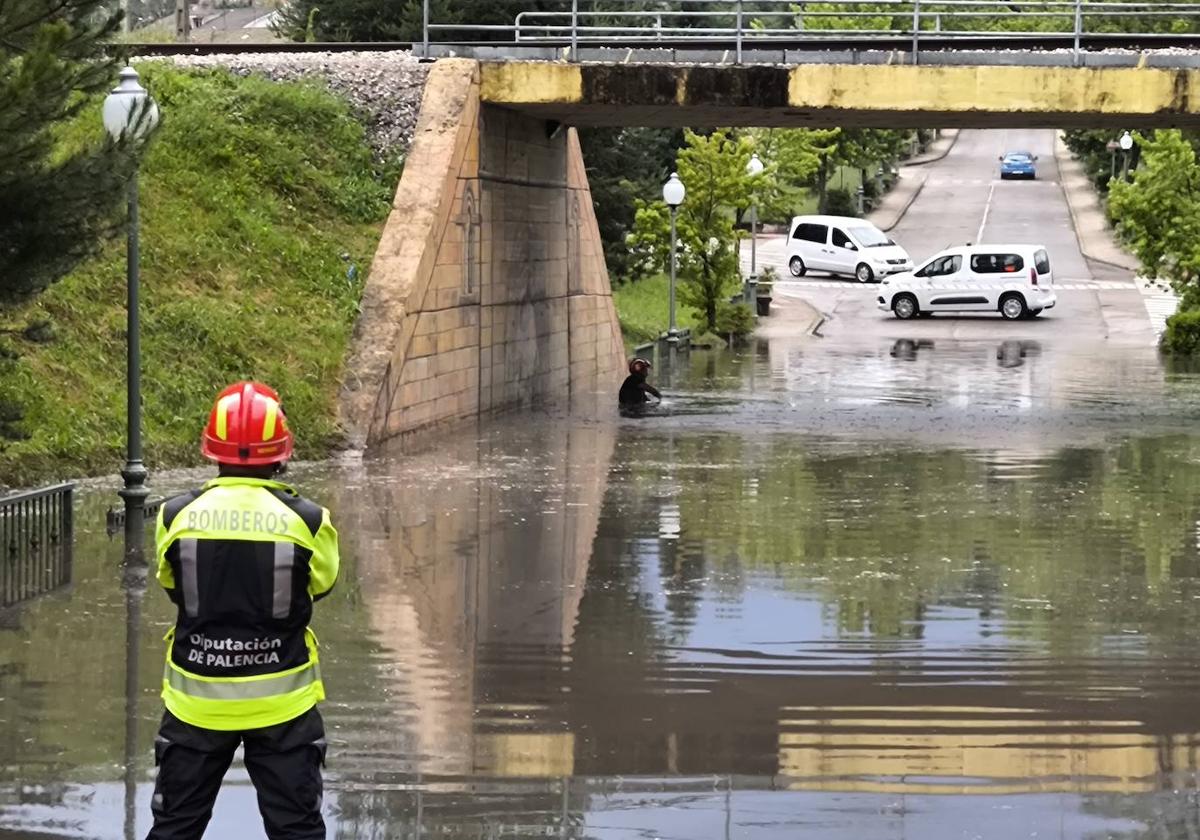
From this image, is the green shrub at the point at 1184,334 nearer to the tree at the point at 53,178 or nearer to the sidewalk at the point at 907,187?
the sidewalk at the point at 907,187

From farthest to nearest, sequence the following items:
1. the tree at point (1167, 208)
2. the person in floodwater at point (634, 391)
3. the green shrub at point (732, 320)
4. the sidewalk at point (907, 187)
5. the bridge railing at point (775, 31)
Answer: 1. the sidewalk at point (907, 187)
2. the green shrub at point (732, 320)
3. the tree at point (1167, 208)
4. the person in floodwater at point (634, 391)
5. the bridge railing at point (775, 31)

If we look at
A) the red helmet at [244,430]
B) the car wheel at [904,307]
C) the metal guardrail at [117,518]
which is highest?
the red helmet at [244,430]

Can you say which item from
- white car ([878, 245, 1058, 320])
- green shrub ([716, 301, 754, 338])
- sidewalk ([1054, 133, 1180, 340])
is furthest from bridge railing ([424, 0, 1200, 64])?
sidewalk ([1054, 133, 1180, 340])

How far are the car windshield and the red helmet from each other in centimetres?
5203

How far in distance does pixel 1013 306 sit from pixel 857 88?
24.0 m

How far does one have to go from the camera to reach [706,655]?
1093 centimetres

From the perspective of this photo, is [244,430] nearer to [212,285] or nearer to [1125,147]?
[212,285]

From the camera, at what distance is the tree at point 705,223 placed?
4091 centimetres

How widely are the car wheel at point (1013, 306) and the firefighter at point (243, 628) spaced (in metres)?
42.9

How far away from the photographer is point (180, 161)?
23.7m

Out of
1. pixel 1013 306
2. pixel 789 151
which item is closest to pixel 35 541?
pixel 1013 306

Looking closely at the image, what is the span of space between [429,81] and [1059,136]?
82052 mm

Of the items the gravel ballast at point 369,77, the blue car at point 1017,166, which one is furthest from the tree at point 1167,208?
the blue car at point 1017,166

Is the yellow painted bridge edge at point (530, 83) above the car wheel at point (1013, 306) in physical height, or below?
above
